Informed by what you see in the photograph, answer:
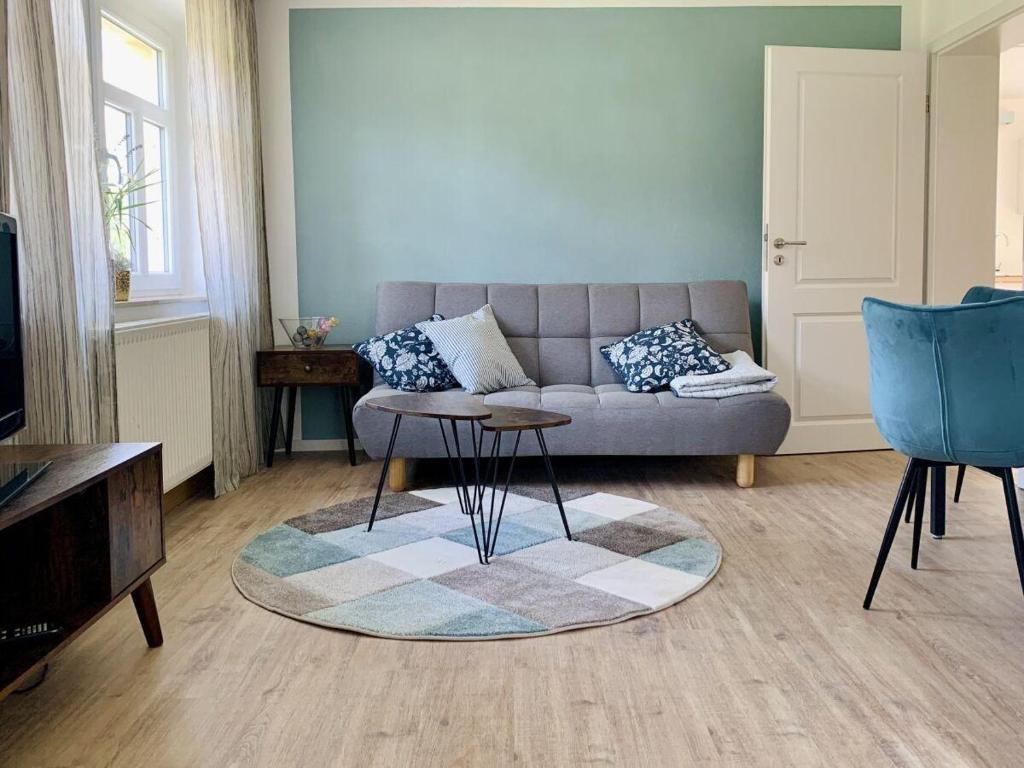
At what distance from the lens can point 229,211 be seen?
166 inches

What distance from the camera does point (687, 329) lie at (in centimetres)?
452

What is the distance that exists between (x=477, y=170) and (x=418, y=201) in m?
0.34

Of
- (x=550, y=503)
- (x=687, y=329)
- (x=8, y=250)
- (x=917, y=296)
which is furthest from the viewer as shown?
(x=917, y=296)

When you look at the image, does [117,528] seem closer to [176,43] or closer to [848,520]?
[848,520]

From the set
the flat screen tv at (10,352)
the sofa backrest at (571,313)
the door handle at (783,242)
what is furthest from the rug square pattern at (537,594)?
the door handle at (783,242)

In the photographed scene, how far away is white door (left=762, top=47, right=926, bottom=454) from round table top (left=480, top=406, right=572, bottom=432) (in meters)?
1.93

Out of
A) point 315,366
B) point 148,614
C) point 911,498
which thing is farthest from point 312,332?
point 911,498

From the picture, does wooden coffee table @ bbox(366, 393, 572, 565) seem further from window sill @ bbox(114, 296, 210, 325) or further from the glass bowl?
the glass bowl

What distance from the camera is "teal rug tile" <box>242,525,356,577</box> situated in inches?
118


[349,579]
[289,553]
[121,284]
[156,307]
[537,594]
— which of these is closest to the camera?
[537,594]

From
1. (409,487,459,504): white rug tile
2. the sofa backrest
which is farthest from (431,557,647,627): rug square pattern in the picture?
the sofa backrest

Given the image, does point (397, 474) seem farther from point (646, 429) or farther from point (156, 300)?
point (156, 300)

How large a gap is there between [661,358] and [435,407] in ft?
4.68

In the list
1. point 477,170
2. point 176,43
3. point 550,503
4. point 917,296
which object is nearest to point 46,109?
point 176,43
